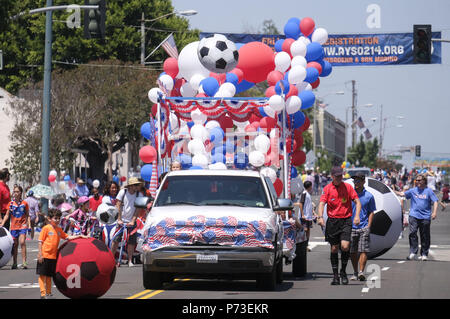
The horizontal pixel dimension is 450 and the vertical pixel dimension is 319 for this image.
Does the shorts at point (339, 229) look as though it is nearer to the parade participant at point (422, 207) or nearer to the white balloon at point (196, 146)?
the white balloon at point (196, 146)

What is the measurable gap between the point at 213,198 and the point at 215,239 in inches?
41.9

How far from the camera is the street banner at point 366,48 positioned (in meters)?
45.5

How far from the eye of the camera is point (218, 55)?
22.2 metres

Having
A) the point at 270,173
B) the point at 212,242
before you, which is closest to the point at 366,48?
the point at 270,173

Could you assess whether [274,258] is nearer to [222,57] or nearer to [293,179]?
[293,179]

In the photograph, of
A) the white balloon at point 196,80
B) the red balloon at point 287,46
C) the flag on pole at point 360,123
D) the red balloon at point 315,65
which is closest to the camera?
the white balloon at point 196,80

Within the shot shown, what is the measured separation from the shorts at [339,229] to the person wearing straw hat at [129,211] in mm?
5107

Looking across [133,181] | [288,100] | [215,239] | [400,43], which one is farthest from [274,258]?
[400,43]

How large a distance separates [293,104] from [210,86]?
7.16ft

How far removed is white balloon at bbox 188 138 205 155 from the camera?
21.2m

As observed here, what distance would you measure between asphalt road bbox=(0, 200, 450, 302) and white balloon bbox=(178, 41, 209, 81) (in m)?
5.42

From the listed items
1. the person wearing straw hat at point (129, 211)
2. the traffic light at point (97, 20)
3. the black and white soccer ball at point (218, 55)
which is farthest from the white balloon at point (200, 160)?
the traffic light at point (97, 20)

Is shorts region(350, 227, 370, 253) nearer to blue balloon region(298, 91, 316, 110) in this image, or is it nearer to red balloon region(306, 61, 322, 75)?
blue balloon region(298, 91, 316, 110)

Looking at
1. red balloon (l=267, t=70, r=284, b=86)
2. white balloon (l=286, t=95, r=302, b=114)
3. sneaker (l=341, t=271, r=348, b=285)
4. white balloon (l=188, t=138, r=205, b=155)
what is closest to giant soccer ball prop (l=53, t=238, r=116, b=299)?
sneaker (l=341, t=271, r=348, b=285)
